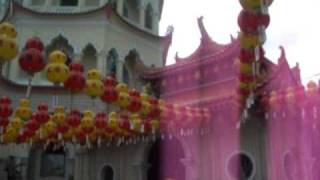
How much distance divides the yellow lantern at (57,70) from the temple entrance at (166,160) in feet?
28.4

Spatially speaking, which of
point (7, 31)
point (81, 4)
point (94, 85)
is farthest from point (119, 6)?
point (7, 31)

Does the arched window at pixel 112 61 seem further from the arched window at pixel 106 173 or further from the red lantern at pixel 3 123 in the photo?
the red lantern at pixel 3 123

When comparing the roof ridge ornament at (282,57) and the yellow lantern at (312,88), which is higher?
the roof ridge ornament at (282,57)

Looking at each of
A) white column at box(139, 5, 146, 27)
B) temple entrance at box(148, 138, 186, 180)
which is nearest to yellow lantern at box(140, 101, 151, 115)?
temple entrance at box(148, 138, 186, 180)

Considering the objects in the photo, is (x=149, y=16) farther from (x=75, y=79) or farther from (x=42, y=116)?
(x=75, y=79)

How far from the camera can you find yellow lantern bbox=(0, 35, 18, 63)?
36.3 ft

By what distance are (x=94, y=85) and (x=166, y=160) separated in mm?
8453

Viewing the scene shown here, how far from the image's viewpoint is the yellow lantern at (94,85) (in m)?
13.4

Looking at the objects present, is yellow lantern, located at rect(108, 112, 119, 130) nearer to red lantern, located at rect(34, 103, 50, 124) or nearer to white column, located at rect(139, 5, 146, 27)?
red lantern, located at rect(34, 103, 50, 124)

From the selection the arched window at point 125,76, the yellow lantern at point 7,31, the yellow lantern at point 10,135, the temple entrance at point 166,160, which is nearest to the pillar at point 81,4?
the arched window at point 125,76

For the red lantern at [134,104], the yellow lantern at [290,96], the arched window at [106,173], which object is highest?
the yellow lantern at [290,96]

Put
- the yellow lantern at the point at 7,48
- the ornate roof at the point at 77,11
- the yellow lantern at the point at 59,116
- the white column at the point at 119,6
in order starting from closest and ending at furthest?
the yellow lantern at the point at 7,48 < the yellow lantern at the point at 59,116 < the ornate roof at the point at 77,11 < the white column at the point at 119,6

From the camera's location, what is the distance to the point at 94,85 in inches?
528

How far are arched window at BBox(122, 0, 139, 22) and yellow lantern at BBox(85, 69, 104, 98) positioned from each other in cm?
1688
